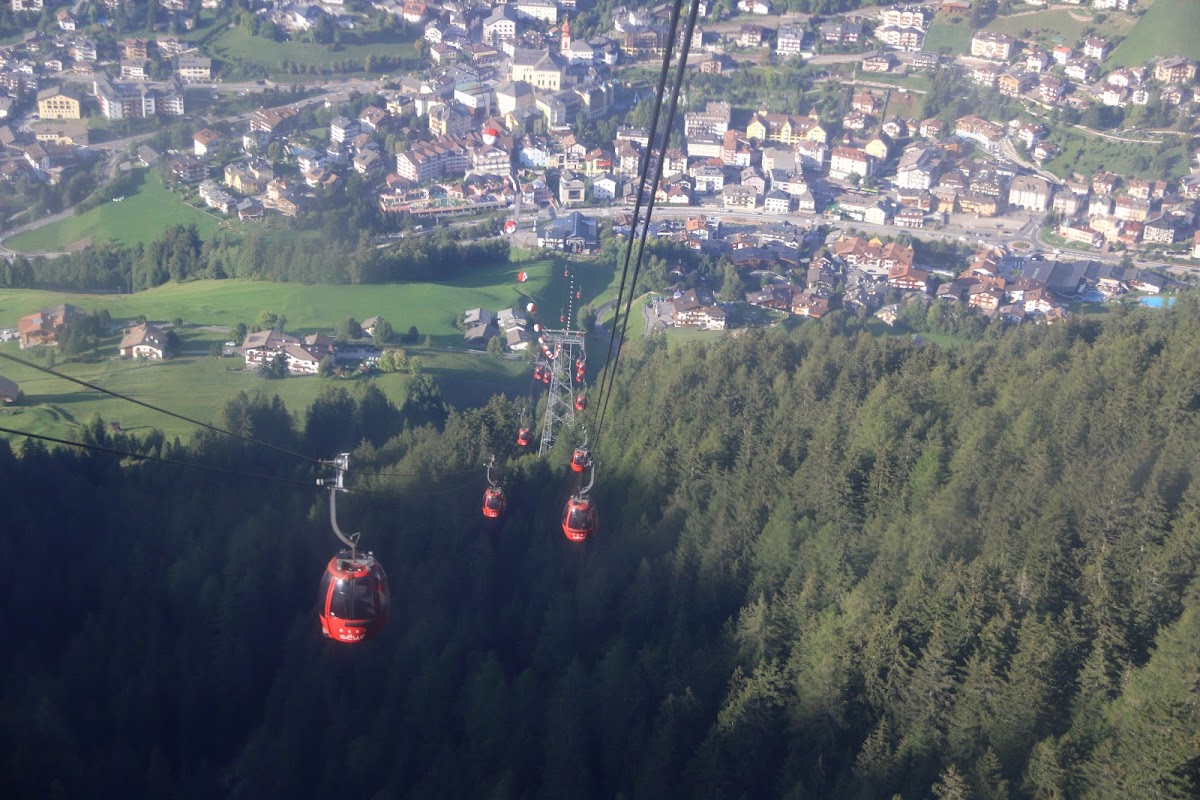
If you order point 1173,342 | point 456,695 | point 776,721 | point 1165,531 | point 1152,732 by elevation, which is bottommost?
point 456,695

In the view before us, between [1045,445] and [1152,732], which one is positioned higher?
[1045,445]

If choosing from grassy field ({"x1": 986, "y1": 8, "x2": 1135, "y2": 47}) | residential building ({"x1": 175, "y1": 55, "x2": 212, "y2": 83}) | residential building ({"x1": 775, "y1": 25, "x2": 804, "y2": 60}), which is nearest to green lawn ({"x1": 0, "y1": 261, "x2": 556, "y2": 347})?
residential building ({"x1": 175, "y1": 55, "x2": 212, "y2": 83})

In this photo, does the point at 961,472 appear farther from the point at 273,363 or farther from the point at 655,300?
the point at 655,300

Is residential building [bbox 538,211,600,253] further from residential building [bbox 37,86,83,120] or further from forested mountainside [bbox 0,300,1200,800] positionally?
residential building [bbox 37,86,83,120]

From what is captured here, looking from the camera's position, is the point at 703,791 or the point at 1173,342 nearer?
the point at 703,791

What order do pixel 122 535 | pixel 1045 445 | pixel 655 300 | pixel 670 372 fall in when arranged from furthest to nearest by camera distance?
pixel 655 300 < pixel 670 372 < pixel 122 535 < pixel 1045 445

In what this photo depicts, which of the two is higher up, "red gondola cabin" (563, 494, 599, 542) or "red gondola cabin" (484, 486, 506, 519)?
"red gondola cabin" (563, 494, 599, 542)

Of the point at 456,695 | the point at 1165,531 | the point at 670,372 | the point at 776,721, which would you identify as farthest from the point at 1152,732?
the point at 670,372
